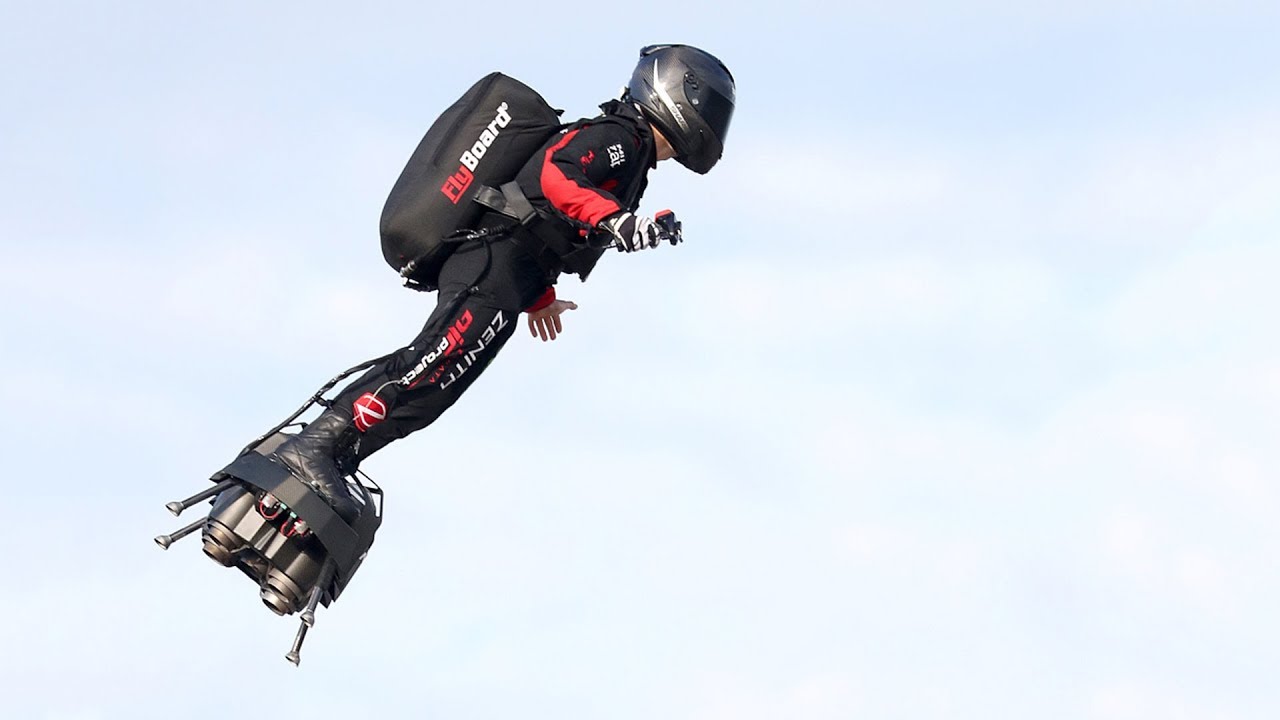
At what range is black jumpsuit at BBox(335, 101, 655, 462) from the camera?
1254 cm

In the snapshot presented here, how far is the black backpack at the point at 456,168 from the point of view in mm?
12828

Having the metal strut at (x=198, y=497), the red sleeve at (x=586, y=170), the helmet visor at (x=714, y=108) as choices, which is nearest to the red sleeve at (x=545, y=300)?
the red sleeve at (x=586, y=170)

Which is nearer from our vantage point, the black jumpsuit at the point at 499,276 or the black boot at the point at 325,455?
the black boot at the point at 325,455

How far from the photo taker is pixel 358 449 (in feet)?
41.7

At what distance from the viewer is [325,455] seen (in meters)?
12.4

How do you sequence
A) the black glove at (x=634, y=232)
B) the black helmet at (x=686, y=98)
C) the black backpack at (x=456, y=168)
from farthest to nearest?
the black helmet at (x=686, y=98)
the black backpack at (x=456, y=168)
the black glove at (x=634, y=232)

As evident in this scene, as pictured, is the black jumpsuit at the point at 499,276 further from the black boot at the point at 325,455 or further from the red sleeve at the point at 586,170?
the black boot at the point at 325,455

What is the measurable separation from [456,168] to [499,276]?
82 cm

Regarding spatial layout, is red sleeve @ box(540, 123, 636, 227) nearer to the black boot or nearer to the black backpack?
the black backpack

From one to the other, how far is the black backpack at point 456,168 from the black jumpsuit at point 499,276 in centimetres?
15

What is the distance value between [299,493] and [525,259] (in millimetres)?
2240

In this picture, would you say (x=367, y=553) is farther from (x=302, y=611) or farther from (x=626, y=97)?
(x=626, y=97)

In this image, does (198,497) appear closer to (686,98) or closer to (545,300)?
(545,300)

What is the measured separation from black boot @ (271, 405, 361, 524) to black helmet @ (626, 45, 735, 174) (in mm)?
3072
